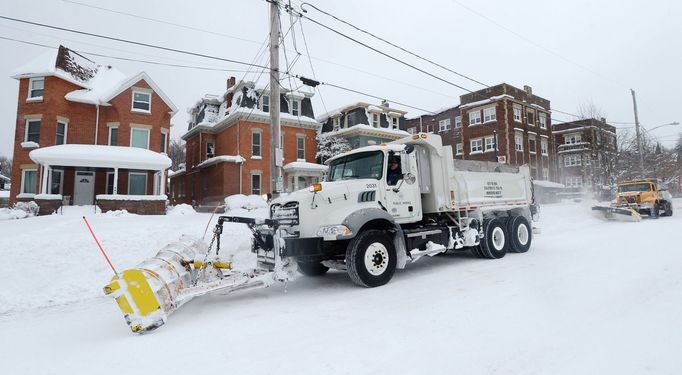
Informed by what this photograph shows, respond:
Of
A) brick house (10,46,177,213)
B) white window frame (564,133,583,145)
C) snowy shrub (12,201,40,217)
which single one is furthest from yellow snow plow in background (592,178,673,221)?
white window frame (564,133,583,145)

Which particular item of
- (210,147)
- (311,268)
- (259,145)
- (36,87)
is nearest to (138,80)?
(36,87)

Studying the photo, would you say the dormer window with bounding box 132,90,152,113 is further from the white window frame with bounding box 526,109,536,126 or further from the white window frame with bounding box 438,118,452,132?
the white window frame with bounding box 526,109,536,126

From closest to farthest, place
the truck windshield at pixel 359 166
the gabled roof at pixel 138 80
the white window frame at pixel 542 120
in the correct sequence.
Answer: the truck windshield at pixel 359 166 < the gabled roof at pixel 138 80 < the white window frame at pixel 542 120

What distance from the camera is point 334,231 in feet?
20.7

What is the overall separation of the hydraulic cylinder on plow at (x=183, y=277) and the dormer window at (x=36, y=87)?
23187 mm

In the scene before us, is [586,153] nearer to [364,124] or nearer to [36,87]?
[364,124]

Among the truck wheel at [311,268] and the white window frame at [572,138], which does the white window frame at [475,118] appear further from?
the truck wheel at [311,268]

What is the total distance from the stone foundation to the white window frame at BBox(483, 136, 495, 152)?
31870 mm

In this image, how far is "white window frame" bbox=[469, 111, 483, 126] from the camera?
39.7 m

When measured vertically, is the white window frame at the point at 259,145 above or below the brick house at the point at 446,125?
below

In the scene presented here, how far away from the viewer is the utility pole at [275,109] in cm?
1011

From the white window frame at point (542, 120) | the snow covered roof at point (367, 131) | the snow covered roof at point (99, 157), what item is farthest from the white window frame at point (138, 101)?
the white window frame at point (542, 120)

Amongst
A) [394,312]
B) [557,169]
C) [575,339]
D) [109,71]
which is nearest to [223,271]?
[394,312]

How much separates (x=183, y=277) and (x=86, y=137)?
2275 centimetres
